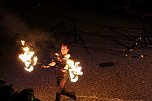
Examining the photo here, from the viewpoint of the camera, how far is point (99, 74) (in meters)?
10.4

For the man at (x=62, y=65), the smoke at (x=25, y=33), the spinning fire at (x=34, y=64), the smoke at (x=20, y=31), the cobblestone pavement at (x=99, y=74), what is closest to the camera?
the spinning fire at (x=34, y=64)

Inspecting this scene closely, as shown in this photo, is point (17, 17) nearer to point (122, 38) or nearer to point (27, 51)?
point (122, 38)

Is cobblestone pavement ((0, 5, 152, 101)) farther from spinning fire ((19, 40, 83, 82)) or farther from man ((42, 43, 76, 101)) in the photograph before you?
spinning fire ((19, 40, 83, 82))

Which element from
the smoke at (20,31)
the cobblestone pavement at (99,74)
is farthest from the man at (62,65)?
the smoke at (20,31)

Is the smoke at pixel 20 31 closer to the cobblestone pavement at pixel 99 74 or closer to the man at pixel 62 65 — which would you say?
the cobblestone pavement at pixel 99 74

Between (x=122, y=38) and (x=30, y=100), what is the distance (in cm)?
756

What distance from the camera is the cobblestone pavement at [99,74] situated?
9008 millimetres

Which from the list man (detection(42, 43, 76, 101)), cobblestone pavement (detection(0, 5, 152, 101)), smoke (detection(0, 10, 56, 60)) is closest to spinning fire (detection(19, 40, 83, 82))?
man (detection(42, 43, 76, 101))

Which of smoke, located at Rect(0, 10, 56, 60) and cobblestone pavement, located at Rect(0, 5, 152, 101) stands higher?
smoke, located at Rect(0, 10, 56, 60)

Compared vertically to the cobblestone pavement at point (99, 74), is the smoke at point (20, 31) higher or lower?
higher

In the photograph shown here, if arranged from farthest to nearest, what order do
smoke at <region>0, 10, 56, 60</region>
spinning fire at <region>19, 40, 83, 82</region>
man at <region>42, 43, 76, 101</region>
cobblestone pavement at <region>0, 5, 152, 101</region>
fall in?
smoke at <region>0, 10, 56, 60</region> → cobblestone pavement at <region>0, 5, 152, 101</region> → man at <region>42, 43, 76, 101</region> → spinning fire at <region>19, 40, 83, 82</region>

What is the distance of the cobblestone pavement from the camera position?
9008mm

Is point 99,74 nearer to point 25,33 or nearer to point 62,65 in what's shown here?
point 62,65

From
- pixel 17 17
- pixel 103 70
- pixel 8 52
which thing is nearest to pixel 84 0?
pixel 17 17
